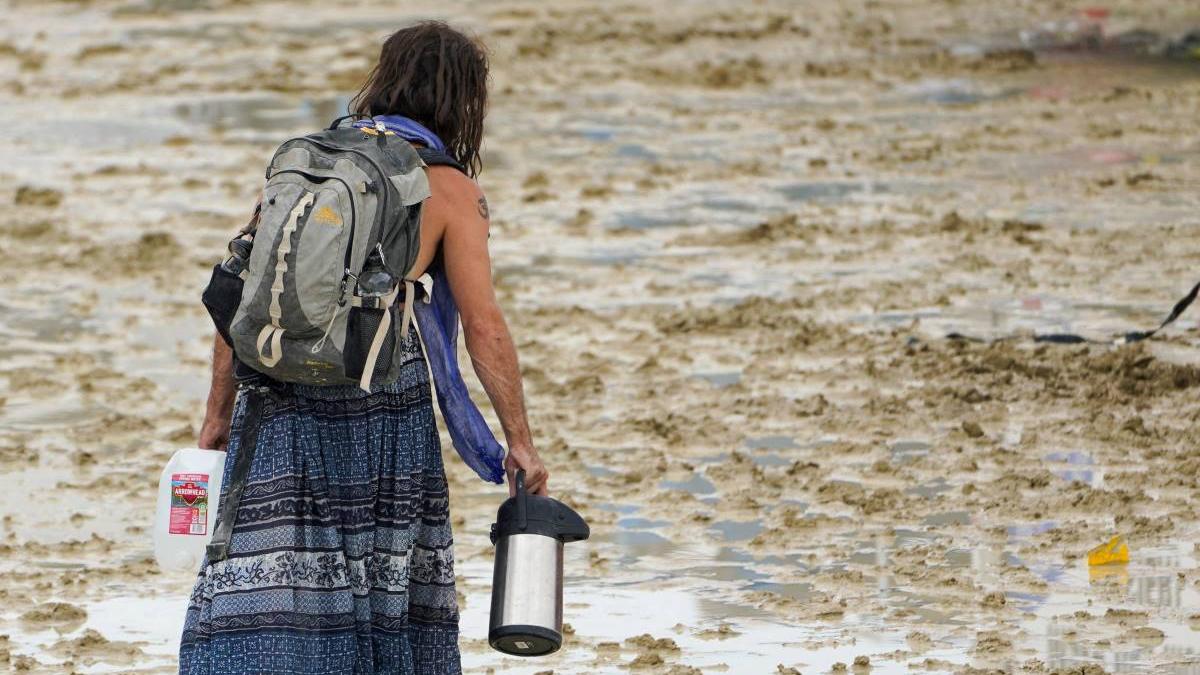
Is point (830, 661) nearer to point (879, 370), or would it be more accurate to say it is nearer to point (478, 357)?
point (478, 357)

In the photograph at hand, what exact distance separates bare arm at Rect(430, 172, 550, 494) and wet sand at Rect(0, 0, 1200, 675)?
4.21ft

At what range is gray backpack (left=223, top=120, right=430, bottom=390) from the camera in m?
3.90

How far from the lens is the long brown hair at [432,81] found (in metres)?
4.23

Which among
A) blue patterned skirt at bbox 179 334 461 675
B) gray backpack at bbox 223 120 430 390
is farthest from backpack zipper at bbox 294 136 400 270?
blue patterned skirt at bbox 179 334 461 675

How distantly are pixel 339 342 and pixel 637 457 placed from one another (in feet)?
12.0

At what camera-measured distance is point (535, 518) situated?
4.21 meters

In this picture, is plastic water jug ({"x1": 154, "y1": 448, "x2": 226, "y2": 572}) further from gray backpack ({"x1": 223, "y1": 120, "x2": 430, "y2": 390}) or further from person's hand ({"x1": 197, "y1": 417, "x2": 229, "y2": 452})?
gray backpack ({"x1": 223, "y1": 120, "x2": 430, "y2": 390})

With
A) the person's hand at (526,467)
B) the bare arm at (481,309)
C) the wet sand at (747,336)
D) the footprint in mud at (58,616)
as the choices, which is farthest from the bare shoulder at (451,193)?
the footprint in mud at (58,616)

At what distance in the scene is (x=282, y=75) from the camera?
675 inches

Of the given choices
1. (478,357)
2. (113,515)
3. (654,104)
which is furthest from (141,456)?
(654,104)

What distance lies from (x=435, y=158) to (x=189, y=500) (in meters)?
0.88

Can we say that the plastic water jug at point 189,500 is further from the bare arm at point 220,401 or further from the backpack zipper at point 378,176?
the backpack zipper at point 378,176

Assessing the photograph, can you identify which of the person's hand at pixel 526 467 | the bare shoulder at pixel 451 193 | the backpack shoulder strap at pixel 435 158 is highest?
the backpack shoulder strap at pixel 435 158

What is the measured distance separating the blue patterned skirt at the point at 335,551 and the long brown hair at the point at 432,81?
498 mm
